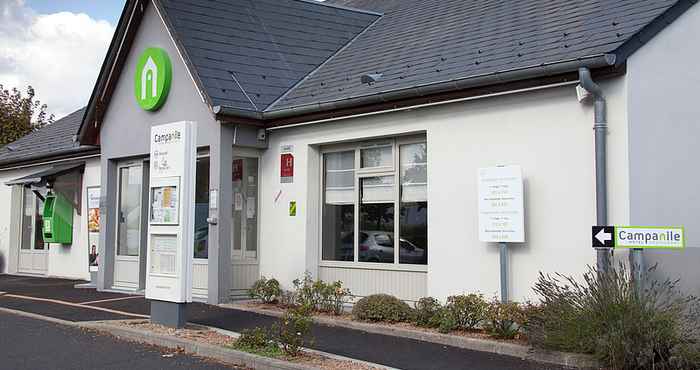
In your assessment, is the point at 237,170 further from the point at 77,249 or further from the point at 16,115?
the point at 16,115

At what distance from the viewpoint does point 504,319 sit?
919 centimetres

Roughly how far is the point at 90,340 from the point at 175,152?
2602mm

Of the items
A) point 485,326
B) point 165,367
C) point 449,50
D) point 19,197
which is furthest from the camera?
point 19,197

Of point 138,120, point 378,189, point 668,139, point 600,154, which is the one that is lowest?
point 378,189

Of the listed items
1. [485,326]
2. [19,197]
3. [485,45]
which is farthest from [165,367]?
[19,197]

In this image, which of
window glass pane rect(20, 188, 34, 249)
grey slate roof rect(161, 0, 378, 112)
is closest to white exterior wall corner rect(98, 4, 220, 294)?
grey slate roof rect(161, 0, 378, 112)

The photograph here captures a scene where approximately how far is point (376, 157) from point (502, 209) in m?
3.00

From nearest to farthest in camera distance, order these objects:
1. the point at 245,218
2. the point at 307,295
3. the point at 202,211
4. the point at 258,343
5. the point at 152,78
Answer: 1. the point at 258,343
2. the point at 307,295
3. the point at 245,218
4. the point at 202,211
5. the point at 152,78

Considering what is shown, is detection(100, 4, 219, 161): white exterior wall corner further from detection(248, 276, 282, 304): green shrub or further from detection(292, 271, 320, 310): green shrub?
detection(292, 271, 320, 310): green shrub

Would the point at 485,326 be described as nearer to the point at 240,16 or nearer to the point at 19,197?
the point at 240,16

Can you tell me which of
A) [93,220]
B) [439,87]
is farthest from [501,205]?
[93,220]

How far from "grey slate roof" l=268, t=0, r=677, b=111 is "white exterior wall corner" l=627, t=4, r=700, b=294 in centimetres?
43

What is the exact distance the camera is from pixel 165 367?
8305 mm

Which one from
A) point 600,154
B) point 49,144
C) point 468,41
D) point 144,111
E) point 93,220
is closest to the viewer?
point 600,154
